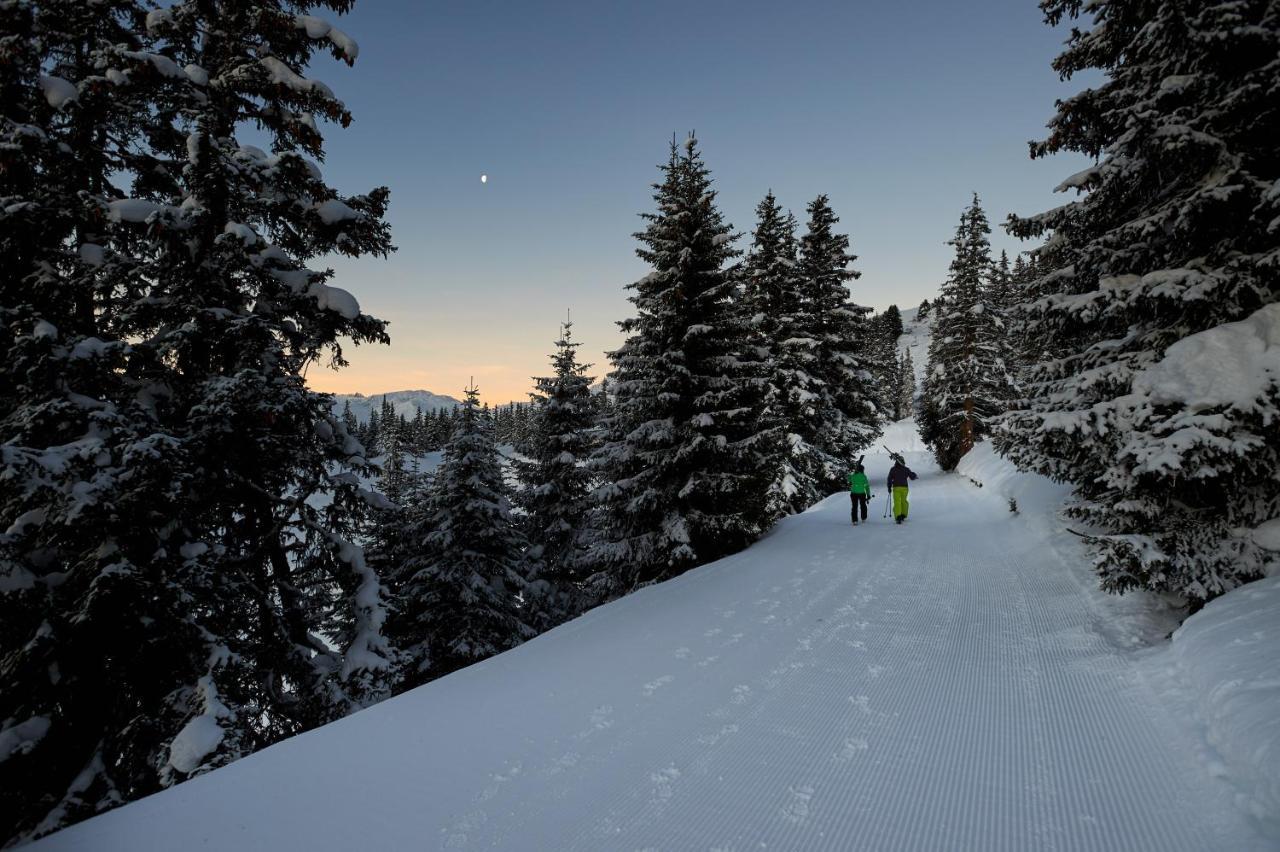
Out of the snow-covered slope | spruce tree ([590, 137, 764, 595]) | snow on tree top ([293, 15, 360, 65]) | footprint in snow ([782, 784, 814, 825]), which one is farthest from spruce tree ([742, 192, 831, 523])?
the snow-covered slope

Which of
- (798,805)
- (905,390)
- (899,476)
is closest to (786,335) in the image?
(899,476)

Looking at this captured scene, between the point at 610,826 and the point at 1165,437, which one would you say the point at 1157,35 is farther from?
the point at 610,826

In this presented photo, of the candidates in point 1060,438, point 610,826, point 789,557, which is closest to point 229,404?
point 610,826

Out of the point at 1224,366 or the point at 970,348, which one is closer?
the point at 1224,366

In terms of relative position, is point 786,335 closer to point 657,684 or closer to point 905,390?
point 657,684

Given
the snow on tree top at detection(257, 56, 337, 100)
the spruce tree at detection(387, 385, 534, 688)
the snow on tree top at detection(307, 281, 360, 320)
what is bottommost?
the spruce tree at detection(387, 385, 534, 688)

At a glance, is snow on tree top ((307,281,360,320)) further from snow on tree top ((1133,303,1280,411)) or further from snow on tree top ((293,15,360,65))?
snow on tree top ((1133,303,1280,411))

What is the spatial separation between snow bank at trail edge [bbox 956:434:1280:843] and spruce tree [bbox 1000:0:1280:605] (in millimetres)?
424

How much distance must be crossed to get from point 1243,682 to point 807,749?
117 inches

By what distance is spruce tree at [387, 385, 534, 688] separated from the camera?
16.8 metres

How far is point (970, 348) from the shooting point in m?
29.2

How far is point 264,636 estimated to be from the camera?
7.93 metres

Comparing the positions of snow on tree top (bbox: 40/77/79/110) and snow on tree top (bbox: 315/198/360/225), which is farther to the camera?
snow on tree top (bbox: 315/198/360/225)

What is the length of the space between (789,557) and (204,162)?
11.2 meters
